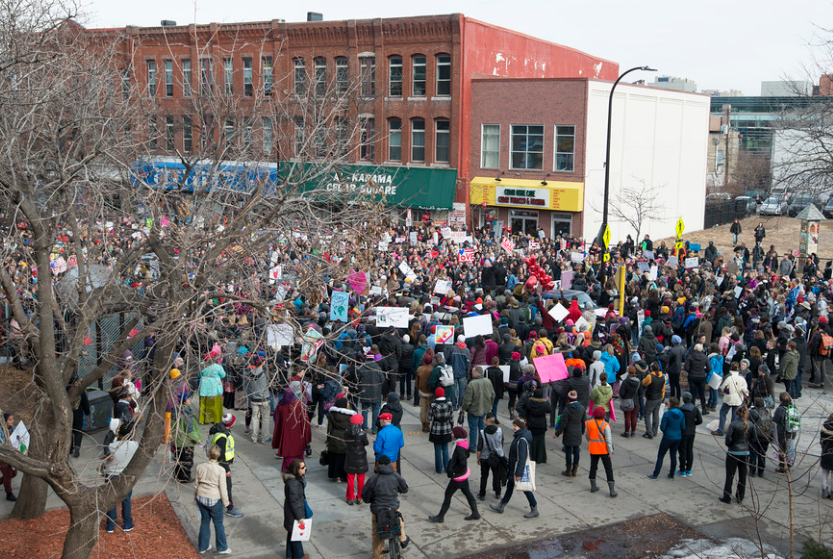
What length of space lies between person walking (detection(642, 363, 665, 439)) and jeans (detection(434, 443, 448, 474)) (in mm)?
4116

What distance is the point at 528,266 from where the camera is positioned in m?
26.0

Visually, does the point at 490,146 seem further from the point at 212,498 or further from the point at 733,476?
the point at 212,498

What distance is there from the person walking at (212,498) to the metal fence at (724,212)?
45.2 metres

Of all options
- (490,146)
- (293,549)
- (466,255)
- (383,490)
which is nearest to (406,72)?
(490,146)

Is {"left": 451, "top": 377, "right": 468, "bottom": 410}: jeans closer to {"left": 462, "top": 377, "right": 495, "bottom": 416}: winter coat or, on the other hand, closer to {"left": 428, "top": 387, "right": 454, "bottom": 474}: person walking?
{"left": 462, "top": 377, "right": 495, "bottom": 416}: winter coat

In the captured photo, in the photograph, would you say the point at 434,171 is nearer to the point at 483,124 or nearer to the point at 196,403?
the point at 483,124

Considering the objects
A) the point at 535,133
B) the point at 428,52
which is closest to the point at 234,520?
the point at 535,133

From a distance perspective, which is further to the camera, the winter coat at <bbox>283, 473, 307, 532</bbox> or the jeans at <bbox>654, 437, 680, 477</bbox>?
the jeans at <bbox>654, 437, 680, 477</bbox>

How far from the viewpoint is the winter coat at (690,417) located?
42.2 feet

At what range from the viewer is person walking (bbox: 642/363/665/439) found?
1473cm

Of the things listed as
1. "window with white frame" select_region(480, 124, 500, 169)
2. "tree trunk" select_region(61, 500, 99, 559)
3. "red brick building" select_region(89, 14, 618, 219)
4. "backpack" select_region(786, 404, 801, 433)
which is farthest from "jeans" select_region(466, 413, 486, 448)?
"window with white frame" select_region(480, 124, 500, 169)

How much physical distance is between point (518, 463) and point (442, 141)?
104 feet

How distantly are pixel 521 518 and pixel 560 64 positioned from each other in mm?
40895

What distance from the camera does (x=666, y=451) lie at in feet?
42.8
